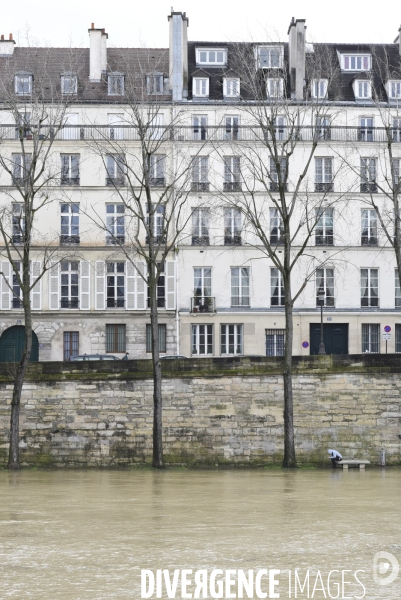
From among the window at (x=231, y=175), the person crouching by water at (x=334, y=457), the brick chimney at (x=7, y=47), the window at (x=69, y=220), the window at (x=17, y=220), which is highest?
the brick chimney at (x=7, y=47)

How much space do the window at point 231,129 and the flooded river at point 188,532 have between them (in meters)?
24.5

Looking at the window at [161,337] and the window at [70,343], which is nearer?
the window at [70,343]

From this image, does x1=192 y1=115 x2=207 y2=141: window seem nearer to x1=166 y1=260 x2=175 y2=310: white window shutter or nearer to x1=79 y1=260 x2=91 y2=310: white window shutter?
x1=166 y1=260 x2=175 y2=310: white window shutter

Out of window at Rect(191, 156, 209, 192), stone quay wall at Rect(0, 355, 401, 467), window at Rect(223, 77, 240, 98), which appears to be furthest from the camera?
window at Rect(223, 77, 240, 98)

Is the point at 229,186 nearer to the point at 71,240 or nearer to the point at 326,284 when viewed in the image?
the point at 326,284

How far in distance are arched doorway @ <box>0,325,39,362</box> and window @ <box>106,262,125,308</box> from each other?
357cm

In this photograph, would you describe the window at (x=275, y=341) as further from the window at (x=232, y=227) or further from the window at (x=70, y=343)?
the window at (x=70, y=343)

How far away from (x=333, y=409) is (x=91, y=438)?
6866 millimetres

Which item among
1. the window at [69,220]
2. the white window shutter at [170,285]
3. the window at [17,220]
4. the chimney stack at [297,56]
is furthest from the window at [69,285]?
the chimney stack at [297,56]

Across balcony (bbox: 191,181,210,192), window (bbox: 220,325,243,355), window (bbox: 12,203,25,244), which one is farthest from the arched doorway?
balcony (bbox: 191,181,210,192)

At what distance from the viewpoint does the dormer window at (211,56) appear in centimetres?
4947

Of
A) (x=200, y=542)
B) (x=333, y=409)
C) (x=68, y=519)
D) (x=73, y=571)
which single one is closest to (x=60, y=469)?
(x=333, y=409)

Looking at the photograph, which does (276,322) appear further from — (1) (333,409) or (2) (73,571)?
(2) (73,571)

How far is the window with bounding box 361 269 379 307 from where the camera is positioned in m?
46.1
